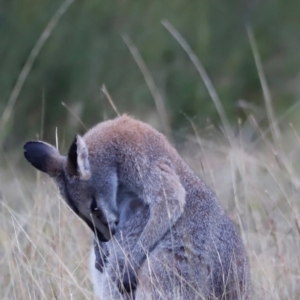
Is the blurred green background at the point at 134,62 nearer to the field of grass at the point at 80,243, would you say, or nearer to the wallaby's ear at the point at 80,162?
the field of grass at the point at 80,243

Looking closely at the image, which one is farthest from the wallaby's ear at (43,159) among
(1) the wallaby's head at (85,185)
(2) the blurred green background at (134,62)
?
(2) the blurred green background at (134,62)

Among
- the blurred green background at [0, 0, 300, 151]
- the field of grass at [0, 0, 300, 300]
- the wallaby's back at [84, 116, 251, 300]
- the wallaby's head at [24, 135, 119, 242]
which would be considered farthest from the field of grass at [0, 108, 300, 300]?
the blurred green background at [0, 0, 300, 151]

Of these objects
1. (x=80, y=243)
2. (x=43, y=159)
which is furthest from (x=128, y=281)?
(x=80, y=243)

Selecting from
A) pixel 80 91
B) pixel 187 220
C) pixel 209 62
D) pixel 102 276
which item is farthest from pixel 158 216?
pixel 209 62

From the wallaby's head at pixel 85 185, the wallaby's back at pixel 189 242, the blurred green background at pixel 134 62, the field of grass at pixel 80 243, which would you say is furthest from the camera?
the blurred green background at pixel 134 62

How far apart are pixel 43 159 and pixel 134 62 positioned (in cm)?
663

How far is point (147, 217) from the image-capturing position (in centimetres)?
528

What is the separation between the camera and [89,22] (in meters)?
11.5

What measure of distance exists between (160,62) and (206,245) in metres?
6.96

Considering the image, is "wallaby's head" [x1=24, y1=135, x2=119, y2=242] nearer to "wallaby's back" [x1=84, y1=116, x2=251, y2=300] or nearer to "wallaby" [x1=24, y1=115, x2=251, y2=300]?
"wallaby" [x1=24, y1=115, x2=251, y2=300]

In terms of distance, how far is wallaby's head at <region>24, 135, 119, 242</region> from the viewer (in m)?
5.23

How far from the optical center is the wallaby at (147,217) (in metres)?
5.07

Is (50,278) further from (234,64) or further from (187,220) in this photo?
(234,64)

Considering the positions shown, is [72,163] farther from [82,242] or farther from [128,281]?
[82,242]
